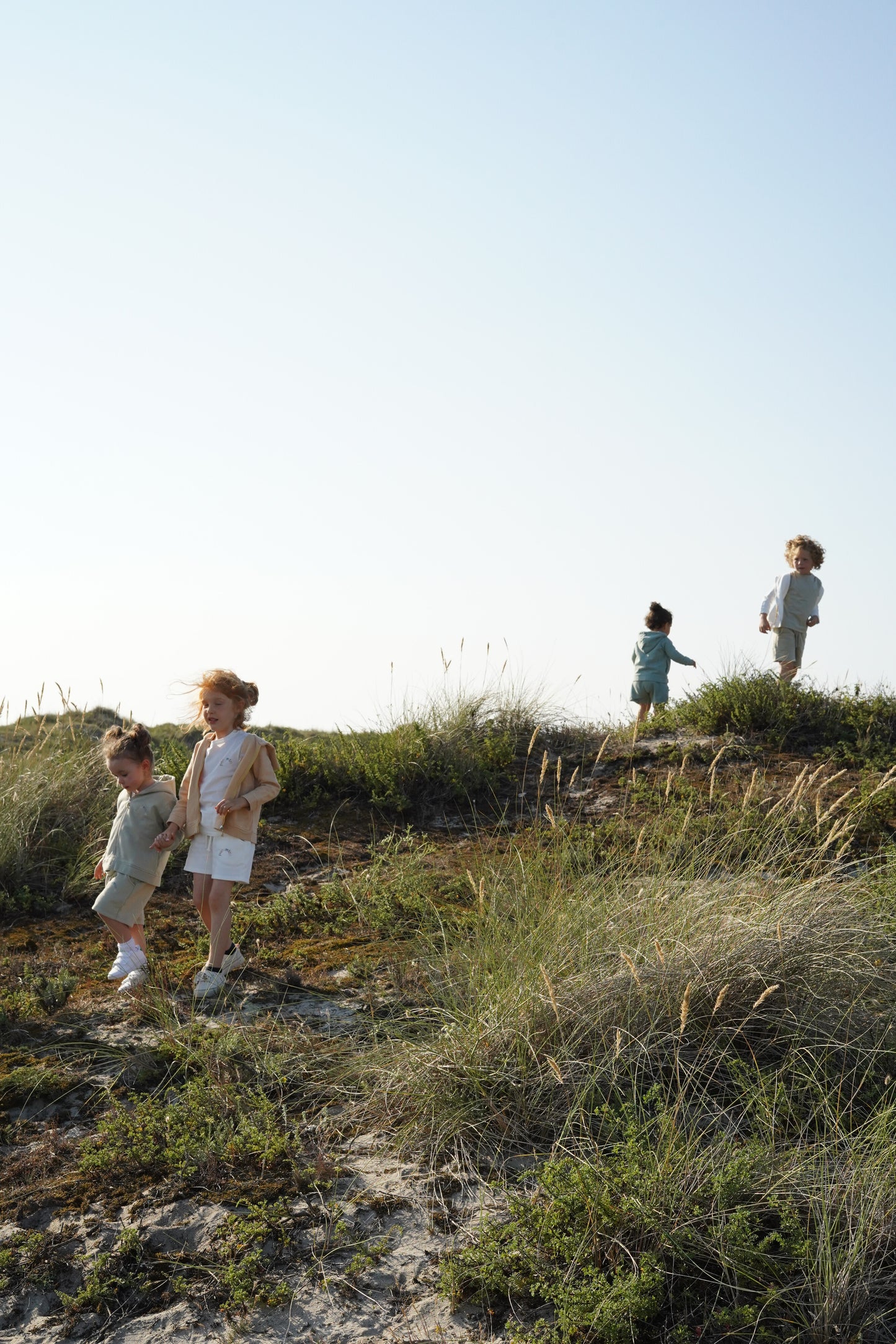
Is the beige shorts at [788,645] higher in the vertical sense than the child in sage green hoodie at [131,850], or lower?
higher

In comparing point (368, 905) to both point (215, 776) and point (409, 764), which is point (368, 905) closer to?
point (215, 776)

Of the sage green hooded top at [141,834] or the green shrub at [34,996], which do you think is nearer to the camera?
the green shrub at [34,996]

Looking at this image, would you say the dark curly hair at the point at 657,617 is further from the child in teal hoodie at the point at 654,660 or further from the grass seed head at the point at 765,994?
the grass seed head at the point at 765,994

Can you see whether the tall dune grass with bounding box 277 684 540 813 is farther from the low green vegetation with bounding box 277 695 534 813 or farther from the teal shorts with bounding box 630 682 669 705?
the teal shorts with bounding box 630 682 669 705

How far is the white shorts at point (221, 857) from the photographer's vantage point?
241 inches

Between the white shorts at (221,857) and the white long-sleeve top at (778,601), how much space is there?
7.26 m

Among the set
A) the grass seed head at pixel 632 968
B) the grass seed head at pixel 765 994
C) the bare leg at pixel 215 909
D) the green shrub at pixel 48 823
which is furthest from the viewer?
the green shrub at pixel 48 823

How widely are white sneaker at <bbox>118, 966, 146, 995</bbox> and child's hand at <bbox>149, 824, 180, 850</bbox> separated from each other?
0.65 metres

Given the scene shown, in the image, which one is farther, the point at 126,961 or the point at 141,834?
the point at 141,834

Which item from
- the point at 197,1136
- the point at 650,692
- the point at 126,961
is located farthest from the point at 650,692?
the point at 197,1136

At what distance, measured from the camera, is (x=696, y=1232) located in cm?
354

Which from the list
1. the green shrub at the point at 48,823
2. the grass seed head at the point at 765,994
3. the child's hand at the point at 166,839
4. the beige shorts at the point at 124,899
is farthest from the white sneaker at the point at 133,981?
the grass seed head at the point at 765,994

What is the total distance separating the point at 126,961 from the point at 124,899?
334mm

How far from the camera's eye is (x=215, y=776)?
6305 mm
